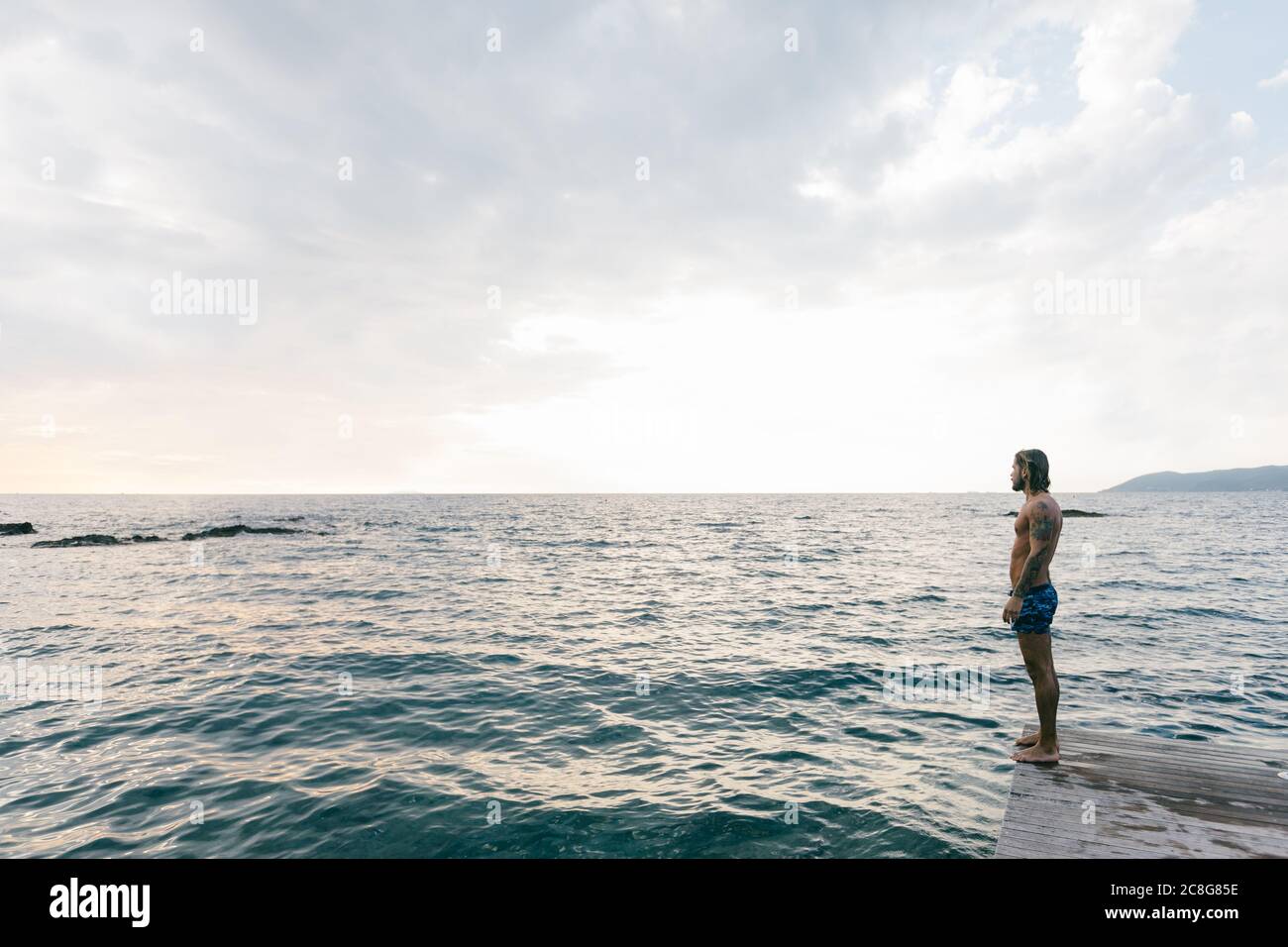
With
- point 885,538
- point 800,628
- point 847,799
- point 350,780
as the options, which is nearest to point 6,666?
point 350,780

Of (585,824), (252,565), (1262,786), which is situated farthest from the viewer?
(252,565)

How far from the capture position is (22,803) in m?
8.88

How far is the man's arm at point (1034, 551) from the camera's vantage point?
741cm

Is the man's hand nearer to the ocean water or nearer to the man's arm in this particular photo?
the man's arm

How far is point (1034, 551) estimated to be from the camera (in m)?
7.45

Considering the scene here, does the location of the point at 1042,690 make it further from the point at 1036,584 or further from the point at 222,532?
the point at 222,532

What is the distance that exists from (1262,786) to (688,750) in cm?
740

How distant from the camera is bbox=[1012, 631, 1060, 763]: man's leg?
7551 mm

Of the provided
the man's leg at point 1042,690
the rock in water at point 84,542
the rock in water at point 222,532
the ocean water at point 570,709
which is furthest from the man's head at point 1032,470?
the rock in water at point 222,532

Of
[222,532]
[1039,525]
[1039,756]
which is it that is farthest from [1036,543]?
[222,532]

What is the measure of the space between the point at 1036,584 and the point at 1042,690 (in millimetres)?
1417
